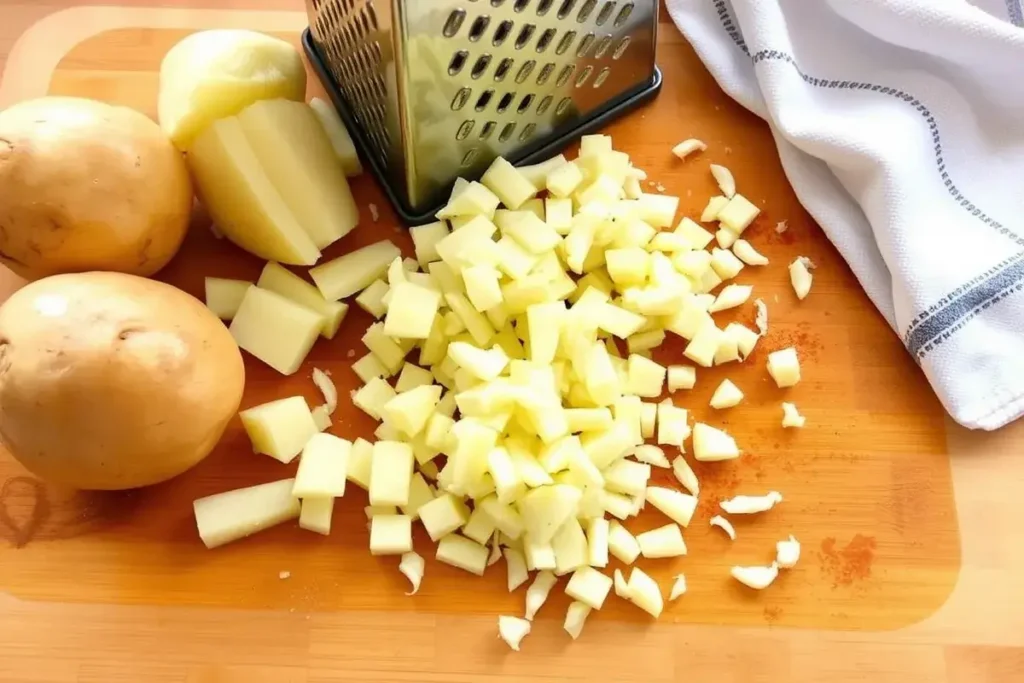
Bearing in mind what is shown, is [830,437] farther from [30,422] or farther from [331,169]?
[30,422]

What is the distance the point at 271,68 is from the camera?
108 cm

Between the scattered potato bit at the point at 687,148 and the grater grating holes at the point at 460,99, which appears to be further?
the scattered potato bit at the point at 687,148

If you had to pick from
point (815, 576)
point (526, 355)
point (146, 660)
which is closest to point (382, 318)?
point (526, 355)

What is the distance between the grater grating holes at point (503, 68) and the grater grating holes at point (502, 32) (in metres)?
0.03

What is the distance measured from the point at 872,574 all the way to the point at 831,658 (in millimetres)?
96

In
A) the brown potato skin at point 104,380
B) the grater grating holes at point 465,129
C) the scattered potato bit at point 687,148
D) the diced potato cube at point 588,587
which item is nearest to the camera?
the brown potato skin at point 104,380

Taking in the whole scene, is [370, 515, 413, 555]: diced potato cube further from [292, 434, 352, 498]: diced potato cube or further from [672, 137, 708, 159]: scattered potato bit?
[672, 137, 708, 159]: scattered potato bit

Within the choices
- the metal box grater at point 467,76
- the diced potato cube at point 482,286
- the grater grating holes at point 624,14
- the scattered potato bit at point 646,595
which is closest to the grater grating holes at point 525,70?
the metal box grater at point 467,76

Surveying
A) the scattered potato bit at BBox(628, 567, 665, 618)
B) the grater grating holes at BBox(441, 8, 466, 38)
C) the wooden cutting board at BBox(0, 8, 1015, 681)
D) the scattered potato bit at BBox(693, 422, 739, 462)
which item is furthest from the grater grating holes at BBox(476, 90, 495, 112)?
the scattered potato bit at BBox(628, 567, 665, 618)

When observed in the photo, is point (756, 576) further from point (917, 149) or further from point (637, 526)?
point (917, 149)

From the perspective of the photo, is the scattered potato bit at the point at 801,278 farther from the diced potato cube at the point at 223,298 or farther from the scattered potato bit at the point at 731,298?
the diced potato cube at the point at 223,298

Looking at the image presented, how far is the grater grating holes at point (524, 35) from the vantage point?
1001mm

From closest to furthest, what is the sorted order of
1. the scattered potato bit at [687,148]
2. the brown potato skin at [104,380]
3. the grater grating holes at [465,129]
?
the brown potato skin at [104,380], the grater grating holes at [465,129], the scattered potato bit at [687,148]

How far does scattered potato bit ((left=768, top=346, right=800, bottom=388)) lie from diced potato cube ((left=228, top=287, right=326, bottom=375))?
1.60ft
